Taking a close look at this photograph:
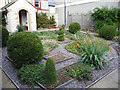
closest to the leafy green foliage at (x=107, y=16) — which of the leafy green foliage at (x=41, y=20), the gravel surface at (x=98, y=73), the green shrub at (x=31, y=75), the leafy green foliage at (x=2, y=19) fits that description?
the leafy green foliage at (x=41, y=20)

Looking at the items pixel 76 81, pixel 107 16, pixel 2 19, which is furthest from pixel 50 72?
pixel 2 19

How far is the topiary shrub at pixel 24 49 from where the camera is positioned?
3623mm

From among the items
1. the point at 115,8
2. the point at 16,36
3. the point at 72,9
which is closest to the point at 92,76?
the point at 16,36

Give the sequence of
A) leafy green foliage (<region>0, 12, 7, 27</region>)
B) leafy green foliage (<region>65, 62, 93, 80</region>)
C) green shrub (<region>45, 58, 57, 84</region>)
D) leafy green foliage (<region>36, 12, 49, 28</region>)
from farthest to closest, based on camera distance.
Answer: leafy green foliage (<region>36, 12, 49, 28</region>)
leafy green foliage (<region>0, 12, 7, 27</region>)
leafy green foliage (<region>65, 62, 93, 80</region>)
green shrub (<region>45, 58, 57, 84</region>)

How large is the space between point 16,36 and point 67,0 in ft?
53.7

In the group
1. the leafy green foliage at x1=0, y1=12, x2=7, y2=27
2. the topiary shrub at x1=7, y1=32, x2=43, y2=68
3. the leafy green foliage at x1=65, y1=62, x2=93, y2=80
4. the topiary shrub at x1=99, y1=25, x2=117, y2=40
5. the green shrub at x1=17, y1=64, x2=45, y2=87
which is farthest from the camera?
the leafy green foliage at x1=0, y1=12, x2=7, y2=27

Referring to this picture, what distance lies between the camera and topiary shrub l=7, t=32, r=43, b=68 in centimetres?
362

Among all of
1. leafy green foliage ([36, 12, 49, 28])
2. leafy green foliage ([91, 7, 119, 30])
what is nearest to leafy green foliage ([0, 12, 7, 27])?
leafy green foliage ([36, 12, 49, 28])

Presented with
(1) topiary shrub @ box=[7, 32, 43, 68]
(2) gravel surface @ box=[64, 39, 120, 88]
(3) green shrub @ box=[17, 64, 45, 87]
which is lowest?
(2) gravel surface @ box=[64, 39, 120, 88]

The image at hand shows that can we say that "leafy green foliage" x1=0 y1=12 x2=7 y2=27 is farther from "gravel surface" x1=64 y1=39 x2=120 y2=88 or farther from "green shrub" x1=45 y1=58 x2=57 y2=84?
"gravel surface" x1=64 y1=39 x2=120 y2=88

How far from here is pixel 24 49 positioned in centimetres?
361

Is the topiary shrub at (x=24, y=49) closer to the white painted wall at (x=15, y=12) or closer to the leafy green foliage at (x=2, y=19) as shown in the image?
the white painted wall at (x=15, y=12)

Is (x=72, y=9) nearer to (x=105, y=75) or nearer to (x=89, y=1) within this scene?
(x=89, y=1)

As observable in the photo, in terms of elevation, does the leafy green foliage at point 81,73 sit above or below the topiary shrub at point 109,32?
below
